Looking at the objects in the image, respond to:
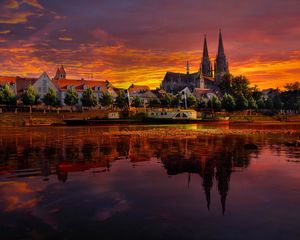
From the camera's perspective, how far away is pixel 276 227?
30.1ft

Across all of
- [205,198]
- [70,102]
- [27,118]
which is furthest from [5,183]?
[70,102]

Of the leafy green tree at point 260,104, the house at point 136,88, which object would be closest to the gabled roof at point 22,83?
the house at point 136,88

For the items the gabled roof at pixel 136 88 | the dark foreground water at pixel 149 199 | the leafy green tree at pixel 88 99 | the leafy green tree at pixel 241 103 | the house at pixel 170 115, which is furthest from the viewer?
the gabled roof at pixel 136 88

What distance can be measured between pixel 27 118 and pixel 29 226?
73007 mm

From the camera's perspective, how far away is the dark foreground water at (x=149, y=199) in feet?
29.3

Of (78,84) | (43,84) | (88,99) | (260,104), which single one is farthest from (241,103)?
(43,84)

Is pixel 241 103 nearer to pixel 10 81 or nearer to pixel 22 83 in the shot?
pixel 22 83

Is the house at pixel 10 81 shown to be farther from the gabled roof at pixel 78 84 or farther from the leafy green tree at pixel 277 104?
the leafy green tree at pixel 277 104

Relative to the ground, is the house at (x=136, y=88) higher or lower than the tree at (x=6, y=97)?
higher

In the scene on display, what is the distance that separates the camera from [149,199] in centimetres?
1195

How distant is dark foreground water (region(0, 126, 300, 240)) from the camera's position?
8.93 m

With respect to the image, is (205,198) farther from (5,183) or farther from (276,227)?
(5,183)

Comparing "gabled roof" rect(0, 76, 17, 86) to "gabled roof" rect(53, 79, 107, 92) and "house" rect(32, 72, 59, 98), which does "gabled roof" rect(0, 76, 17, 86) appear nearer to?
"house" rect(32, 72, 59, 98)

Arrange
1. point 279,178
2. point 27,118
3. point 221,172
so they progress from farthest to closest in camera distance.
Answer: point 27,118 < point 221,172 < point 279,178
